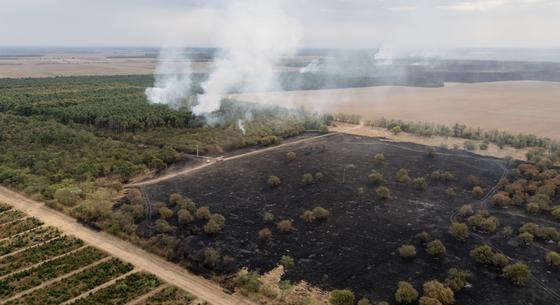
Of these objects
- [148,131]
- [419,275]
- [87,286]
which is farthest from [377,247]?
[148,131]

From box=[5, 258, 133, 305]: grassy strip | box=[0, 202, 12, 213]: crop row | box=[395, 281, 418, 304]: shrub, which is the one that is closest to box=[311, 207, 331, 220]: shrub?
box=[395, 281, 418, 304]: shrub

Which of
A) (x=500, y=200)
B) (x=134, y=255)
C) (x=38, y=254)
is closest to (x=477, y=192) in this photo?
(x=500, y=200)

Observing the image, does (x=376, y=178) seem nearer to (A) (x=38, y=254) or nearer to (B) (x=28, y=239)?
(A) (x=38, y=254)

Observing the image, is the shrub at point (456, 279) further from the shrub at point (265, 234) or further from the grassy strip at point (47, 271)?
the grassy strip at point (47, 271)

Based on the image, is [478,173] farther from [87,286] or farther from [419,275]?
[87,286]

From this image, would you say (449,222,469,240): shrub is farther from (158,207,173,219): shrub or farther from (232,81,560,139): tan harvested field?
(232,81,560,139): tan harvested field

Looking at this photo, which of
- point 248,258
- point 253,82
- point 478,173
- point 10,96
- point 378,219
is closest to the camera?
point 248,258

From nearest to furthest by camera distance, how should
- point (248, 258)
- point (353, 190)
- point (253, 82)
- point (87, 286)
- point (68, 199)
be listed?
point (87, 286) < point (248, 258) < point (68, 199) < point (353, 190) < point (253, 82)
